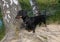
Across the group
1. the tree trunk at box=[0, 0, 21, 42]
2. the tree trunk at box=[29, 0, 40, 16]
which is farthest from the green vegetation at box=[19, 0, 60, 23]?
the tree trunk at box=[0, 0, 21, 42]

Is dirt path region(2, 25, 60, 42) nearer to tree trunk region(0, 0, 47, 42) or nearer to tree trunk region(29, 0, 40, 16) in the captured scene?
tree trunk region(0, 0, 47, 42)

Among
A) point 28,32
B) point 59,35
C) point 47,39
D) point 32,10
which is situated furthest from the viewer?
point 32,10

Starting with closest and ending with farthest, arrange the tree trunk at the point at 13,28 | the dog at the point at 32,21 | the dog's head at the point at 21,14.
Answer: the tree trunk at the point at 13,28
the dog's head at the point at 21,14
the dog at the point at 32,21

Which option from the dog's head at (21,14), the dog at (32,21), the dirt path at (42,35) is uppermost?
the dog's head at (21,14)

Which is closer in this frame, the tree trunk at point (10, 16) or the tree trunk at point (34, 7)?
the tree trunk at point (10, 16)

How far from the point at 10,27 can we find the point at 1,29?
369 millimetres

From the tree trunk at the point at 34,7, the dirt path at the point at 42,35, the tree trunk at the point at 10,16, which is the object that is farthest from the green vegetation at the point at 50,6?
the tree trunk at the point at 10,16

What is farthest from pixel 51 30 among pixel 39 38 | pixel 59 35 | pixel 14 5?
pixel 14 5

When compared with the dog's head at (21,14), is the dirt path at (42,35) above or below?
below

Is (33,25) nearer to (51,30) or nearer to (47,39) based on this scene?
(51,30)

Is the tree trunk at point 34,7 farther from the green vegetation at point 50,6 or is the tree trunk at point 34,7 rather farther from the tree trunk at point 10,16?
the tree trunk at point 10,16

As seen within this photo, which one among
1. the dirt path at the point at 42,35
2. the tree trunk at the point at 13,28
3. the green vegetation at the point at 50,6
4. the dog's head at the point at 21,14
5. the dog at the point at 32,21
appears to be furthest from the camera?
the green vegetation at the point at 50,6

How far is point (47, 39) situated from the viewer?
4211 mm

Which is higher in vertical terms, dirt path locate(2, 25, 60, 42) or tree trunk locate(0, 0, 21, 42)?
tree trunk locate(0, 0, 21, 42)
